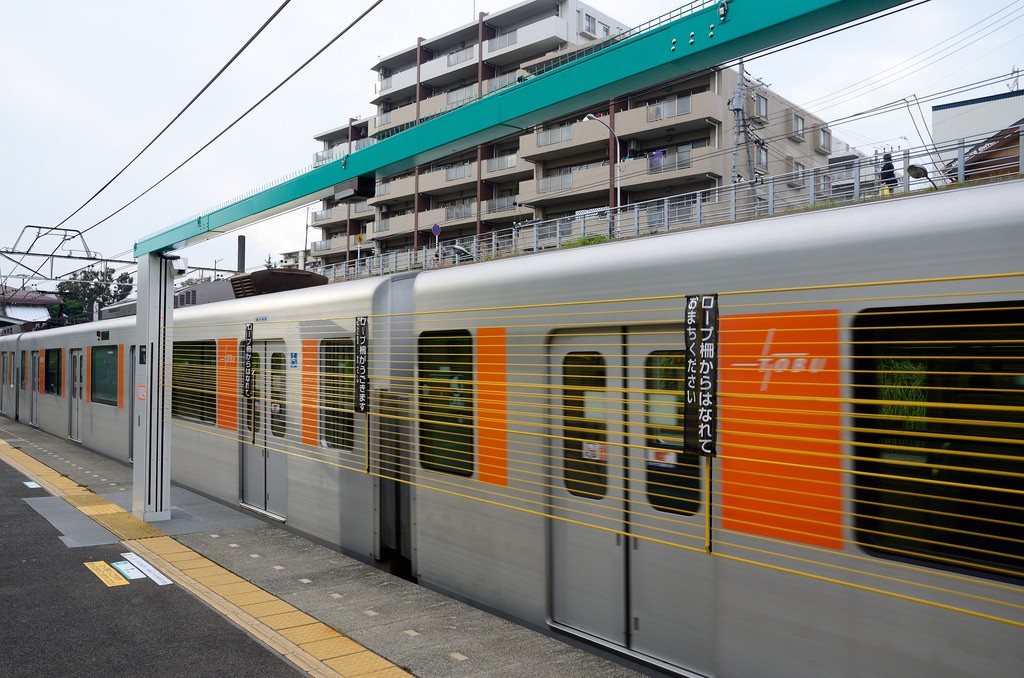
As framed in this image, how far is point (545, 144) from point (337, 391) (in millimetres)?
30393

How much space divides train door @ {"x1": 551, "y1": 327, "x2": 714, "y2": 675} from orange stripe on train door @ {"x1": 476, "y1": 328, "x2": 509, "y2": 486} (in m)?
0.53

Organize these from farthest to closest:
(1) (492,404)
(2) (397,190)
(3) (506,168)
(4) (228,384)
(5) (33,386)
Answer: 1. (2) (397,190)
2. (3) (506,168)
3. (5) (33,386)
4. (4) (228,384)
5. (1) (492,404)

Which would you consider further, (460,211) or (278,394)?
(460,211)

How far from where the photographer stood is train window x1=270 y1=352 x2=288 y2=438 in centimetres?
902

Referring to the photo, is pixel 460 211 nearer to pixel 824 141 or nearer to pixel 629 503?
pixel 824 141

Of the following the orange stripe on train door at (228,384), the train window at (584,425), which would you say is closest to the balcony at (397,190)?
the orange stripe on train door at (228,384)

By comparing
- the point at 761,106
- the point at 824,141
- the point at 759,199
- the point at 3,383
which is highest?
the point at 761,106

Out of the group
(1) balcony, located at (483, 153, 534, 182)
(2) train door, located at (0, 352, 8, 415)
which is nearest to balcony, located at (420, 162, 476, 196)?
(1) balcony, located at (483, 153, 534, 182)

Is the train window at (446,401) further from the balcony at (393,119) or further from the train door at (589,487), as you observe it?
the balcony at (393,119)

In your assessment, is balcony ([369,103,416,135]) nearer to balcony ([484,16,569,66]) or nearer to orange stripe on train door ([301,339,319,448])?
balcony ([484,16,569,66])

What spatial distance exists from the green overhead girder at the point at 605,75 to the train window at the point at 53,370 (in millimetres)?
13255

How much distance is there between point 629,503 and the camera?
4969 millimetres

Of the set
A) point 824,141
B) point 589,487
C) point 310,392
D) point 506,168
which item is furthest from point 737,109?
point 589,487

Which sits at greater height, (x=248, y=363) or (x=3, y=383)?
(x=248, y=363)
